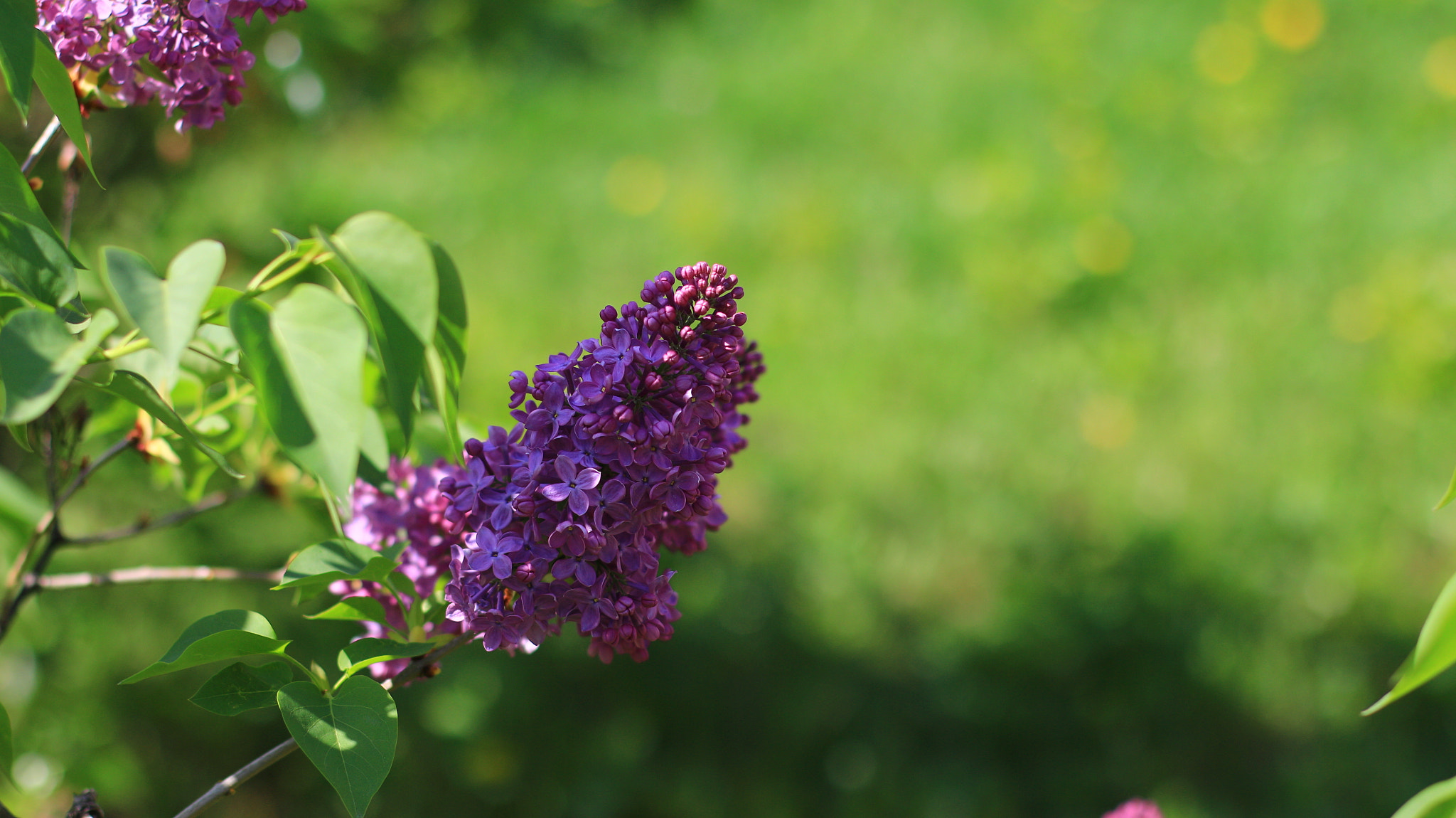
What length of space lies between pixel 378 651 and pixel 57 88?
43 centimetres

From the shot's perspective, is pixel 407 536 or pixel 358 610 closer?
pixel 358 610

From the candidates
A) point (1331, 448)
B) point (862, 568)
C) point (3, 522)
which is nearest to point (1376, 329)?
point (1331, 448)

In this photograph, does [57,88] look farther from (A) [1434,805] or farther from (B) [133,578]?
(A) [1434,805]

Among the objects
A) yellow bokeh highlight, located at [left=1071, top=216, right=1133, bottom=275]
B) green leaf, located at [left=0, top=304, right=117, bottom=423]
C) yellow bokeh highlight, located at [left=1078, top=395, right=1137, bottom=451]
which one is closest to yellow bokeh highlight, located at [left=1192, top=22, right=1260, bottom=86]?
yellow bokeh highlight, located at [left=1071, top=216, right=1133, bottom=275]

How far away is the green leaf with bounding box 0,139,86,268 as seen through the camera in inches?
30.7

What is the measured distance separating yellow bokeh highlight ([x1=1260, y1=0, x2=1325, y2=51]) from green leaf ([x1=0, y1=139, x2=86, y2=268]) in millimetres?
4720

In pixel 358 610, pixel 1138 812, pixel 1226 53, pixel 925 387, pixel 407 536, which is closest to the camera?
pixel 358 610

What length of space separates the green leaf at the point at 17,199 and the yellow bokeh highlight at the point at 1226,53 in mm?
4445

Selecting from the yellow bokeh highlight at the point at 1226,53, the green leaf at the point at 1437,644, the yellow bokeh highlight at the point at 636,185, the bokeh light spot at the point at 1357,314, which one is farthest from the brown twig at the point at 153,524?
the yellow bokeh highlight at the point at 1226,53

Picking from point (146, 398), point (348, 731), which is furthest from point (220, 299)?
point (348, 731)

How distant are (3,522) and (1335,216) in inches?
151

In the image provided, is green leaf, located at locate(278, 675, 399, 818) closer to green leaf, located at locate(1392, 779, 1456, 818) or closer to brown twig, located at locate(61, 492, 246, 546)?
brown twig, located at locate(61, 492, 246, 546)

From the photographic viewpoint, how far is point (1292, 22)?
458 cm

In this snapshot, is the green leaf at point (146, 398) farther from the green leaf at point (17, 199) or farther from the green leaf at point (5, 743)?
the green leaf at point (5, 743)
